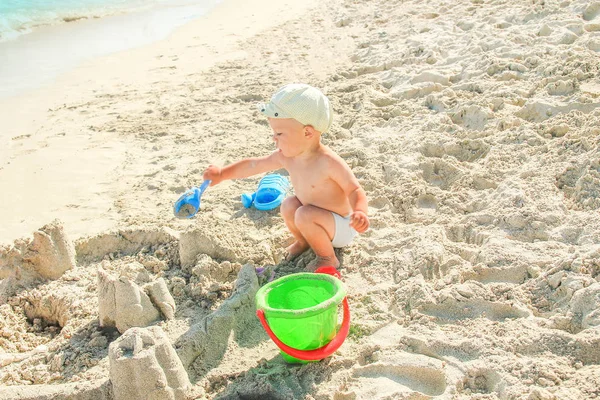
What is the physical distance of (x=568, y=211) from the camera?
3.02 meters

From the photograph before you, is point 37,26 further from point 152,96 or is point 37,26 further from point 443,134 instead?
point 443,134

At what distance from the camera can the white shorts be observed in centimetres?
305

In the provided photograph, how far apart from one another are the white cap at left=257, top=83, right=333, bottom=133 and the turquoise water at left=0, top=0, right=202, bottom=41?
746 centimetres

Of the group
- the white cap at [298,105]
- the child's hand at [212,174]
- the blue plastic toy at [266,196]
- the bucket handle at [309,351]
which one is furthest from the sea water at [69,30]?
the bucket handle at [309,351]

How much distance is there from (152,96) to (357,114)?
2.15m

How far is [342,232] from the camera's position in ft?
10.0

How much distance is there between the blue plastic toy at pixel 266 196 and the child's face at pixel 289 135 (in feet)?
2.28

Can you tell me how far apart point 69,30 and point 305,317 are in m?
8.43

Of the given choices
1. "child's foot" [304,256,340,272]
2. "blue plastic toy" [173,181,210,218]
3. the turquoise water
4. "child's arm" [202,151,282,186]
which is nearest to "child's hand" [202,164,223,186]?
"child's arm" [202,151,282,186]

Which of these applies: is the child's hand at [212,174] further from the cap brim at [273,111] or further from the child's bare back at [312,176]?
the cap brim at [273,111]

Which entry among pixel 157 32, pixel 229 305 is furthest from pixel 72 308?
pixel 157 32

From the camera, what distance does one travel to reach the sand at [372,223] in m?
2.27

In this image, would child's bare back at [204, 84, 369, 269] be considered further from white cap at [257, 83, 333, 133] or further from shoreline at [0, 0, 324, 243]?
shoreline at [0, 0, 324, 243]

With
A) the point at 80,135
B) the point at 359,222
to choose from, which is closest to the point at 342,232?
the point at 359,222
